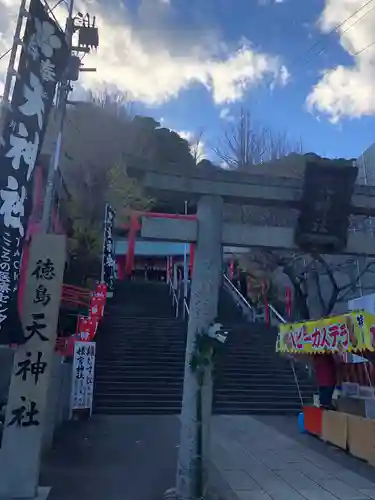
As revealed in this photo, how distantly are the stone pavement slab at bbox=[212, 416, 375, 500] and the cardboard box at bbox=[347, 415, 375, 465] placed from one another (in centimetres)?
17

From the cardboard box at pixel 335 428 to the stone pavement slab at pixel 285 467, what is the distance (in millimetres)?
184

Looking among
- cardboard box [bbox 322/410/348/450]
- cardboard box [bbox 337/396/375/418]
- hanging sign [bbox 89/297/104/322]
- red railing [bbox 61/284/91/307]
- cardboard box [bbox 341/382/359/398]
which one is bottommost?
cardboard box [bbox 322/410/348/450]

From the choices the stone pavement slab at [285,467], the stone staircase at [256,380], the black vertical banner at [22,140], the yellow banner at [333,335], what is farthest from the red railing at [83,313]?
the black vertical banner at [22,140]

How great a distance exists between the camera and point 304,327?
10.4 meters

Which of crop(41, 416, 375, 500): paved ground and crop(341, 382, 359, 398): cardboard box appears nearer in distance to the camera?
crop(41, 416, 375, 500): paved ground

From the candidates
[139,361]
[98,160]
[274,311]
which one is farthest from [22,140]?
[98,160]

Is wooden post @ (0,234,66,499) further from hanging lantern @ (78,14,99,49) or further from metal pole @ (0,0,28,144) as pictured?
hanging lantern @ (78,14,99,49)

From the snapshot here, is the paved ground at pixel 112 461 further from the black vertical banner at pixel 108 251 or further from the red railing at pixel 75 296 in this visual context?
the black vertical banner at pixel 108 251

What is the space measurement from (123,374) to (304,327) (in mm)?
7924

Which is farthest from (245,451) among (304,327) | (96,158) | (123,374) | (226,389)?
(96,158)

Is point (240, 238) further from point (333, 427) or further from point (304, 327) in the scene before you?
point (333, 427)

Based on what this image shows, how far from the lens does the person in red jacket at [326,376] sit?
36.6 ft

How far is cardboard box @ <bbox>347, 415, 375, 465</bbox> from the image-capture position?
8219 millimetres

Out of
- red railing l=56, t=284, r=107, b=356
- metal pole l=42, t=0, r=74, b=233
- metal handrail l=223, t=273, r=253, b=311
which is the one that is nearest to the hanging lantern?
metal pole l=42, t=0, r=74, b=233
